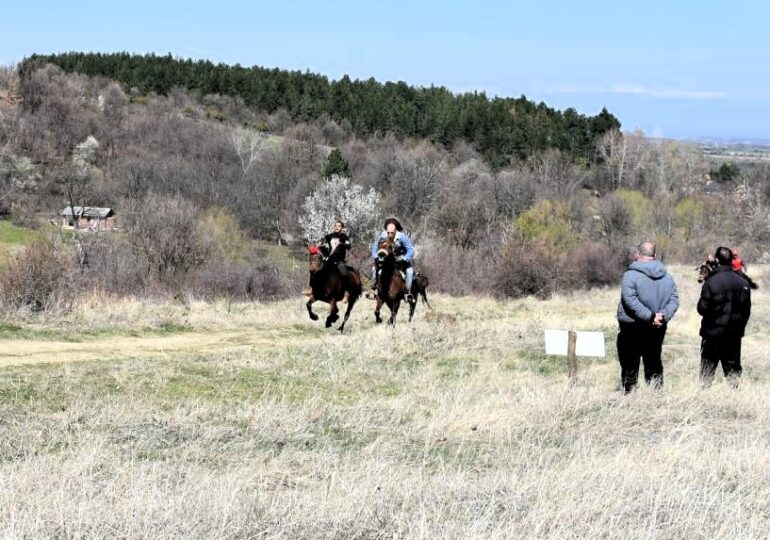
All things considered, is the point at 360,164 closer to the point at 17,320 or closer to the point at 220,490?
the point at 17,320

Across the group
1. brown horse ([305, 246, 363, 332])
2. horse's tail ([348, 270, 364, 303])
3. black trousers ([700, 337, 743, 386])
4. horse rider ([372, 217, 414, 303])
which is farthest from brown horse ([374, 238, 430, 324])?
black trousers ([700, 337, 743, 386])

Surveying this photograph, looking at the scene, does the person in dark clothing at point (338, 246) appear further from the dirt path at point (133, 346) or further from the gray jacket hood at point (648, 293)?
the gray jacket hood at point (648, 293)

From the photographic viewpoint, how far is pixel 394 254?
59.8ft

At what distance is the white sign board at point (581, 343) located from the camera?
1130cm

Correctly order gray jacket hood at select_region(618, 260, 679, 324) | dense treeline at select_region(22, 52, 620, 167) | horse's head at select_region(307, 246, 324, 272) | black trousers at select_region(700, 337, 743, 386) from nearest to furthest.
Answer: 1. gray jacket hood at select_region(618, 260, 679, 324)
2. black trousers at select_region(700, 337, 743, 386)
3. horse's head at select_region(307, 246, 324, 272)
4. dense treeline at select_region(22, 52, 620, 167)

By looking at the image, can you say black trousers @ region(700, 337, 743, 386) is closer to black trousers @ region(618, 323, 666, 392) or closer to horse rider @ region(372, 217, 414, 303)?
black trousers @ region(618, 323, 666, 392)

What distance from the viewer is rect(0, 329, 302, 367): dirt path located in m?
13.7

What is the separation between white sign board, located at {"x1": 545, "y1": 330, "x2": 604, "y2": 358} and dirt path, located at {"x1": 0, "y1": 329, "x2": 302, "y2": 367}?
237 inches

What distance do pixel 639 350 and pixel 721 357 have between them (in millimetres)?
1845

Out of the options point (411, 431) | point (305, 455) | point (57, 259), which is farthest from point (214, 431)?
point (57, 259)

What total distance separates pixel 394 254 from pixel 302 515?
1246 centimetres

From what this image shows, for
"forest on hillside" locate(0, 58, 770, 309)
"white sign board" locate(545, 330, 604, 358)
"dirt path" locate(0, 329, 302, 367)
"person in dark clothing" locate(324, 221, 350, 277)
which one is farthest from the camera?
"forest on hillside" locate(0, 58, 770, 309)

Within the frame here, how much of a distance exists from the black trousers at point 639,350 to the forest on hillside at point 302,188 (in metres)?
13.1

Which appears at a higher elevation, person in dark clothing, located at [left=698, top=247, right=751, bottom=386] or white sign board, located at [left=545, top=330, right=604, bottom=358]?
person in dark clothing, located at [left=698, top=247, right=751, bottom=386]
